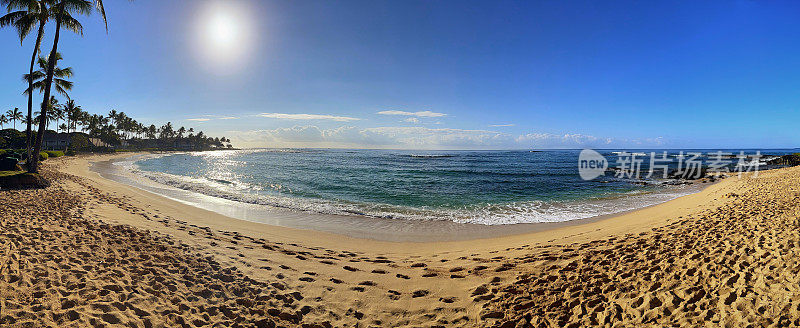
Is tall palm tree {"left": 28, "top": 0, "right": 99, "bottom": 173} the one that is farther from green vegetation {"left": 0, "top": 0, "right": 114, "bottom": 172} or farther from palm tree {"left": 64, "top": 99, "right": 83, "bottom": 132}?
palm tree {"left": 64, "top": 99, "right": 83, "bottom": 132}

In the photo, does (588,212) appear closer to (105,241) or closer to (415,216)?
(415,216)

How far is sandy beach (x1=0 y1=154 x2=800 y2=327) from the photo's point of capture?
4.54 metres

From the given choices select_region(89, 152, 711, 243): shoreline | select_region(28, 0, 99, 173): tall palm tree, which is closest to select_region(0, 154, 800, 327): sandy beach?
select_region(89, 152, 711, 243): shoreline

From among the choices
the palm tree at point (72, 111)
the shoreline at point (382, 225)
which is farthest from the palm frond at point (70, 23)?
the palm tree at point (72, 111)

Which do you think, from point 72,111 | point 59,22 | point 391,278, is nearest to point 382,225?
point 391,278

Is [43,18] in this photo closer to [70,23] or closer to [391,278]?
[70,23]

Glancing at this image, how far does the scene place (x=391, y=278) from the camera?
21.7ft

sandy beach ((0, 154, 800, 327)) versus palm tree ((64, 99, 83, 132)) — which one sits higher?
palm tree ((64, 99, 83, 132))

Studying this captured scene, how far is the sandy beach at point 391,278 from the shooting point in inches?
179

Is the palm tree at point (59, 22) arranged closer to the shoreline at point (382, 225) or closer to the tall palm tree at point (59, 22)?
the tall palm tree at point (59, 22)

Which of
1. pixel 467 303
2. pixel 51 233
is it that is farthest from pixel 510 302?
pixel 51 233

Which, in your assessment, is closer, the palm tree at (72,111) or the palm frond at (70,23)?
the palm frond at (70,23)

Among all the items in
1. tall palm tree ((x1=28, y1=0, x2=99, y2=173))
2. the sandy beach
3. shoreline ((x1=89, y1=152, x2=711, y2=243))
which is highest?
tall palm tree ((x1=28, y1=0, x2=99, y2=173))

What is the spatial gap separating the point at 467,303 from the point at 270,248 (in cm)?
582
